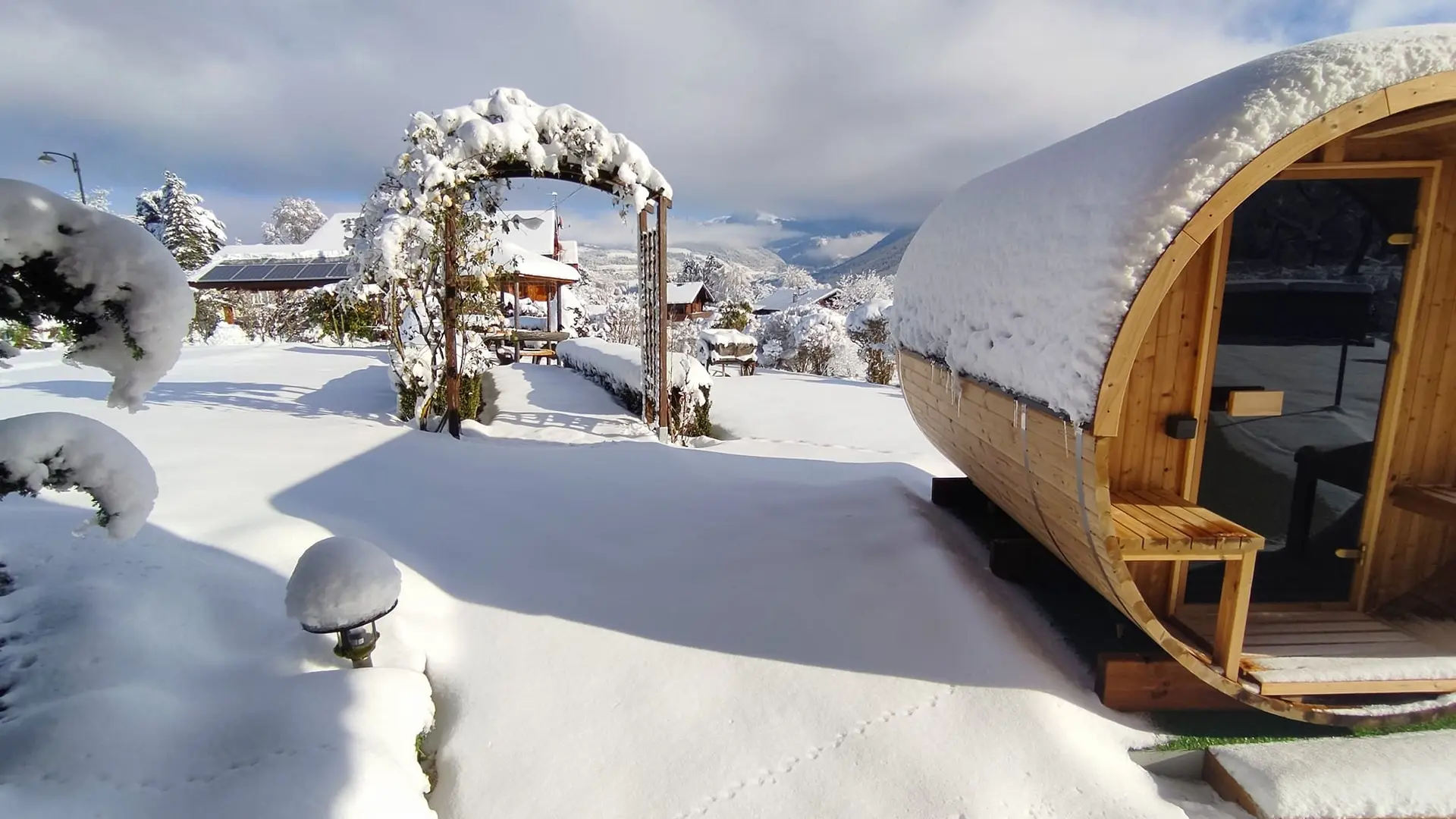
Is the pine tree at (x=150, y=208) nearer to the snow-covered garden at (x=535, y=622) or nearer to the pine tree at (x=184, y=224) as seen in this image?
the pine tree at (x=184, y=224)

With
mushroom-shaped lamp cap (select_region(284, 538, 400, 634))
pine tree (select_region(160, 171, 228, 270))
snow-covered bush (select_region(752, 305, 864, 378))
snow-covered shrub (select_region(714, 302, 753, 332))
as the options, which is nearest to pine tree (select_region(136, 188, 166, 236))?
pine tree (select_region(160, 171, 228, 270))

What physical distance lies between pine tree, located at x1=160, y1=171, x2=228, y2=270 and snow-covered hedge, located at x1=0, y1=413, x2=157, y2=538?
32986mm

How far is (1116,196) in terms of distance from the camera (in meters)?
2.01

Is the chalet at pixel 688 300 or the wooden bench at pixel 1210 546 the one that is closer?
the wooden bench at pixel 1210 546

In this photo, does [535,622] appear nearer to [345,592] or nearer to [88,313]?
[345,592]

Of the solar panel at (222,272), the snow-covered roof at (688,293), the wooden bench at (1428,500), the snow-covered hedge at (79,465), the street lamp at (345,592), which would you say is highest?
the snow-covered roof at (688,293)

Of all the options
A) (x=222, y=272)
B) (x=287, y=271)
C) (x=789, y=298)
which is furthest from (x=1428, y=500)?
(x=789, y=298)

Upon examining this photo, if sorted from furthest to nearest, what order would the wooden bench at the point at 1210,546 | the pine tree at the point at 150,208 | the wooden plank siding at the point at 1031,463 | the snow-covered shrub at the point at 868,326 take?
the pine tree at the point at 150,208
the snow-covered shrub at the point at 868,326
the wooden bench at the point at 1210,546
the wooden plank siding at the point at 1031,463

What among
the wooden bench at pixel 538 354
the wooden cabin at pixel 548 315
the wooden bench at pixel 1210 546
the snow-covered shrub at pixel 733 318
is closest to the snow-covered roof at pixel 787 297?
the snow-covered shrub at pixel 733 318

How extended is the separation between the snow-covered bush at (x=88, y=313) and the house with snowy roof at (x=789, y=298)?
37.1m

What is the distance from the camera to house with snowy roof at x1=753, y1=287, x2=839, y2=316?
39594 millimetres

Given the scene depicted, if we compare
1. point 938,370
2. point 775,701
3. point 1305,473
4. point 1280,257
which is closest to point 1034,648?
point 775,701

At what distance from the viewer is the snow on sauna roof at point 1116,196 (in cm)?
184

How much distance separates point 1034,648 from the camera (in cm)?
277
